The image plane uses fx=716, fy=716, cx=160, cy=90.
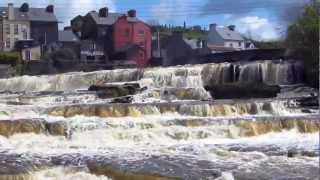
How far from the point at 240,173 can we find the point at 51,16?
2794 inches

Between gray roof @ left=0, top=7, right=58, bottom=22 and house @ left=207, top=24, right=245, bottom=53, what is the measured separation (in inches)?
742

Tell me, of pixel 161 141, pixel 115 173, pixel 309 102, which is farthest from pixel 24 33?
pixel 115 173

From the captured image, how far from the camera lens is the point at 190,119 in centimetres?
2478

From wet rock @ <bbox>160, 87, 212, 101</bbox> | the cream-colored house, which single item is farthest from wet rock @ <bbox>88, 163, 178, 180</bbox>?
the cream-colored house

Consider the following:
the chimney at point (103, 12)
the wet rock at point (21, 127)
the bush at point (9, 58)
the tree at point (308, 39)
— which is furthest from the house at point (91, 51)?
the wet rock at point (21, 127)

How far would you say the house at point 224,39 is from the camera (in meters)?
84.3

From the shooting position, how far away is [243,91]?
38438mm

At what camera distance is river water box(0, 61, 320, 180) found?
17.0 meters

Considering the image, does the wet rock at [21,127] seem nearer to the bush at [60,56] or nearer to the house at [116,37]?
the bush at [60,56]

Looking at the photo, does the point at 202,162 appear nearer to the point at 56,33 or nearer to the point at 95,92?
the point at 95,92

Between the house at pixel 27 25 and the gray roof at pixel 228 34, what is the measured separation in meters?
19.6

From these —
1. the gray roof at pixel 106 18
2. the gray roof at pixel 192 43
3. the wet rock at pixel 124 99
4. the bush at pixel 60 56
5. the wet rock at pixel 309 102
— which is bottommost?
the wet rock at pixel 124 99

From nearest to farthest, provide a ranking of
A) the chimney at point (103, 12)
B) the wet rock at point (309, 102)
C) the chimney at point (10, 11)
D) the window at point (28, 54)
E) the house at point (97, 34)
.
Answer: the wet rock at point (309, 102), the window at point (28, 54), the house at point (97, 34), the chimney at point (10, 11), the chimney at point (103, 12)

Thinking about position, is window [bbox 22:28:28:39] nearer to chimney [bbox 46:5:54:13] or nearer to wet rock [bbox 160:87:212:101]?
chimney [bbox 46:5:54:13]
